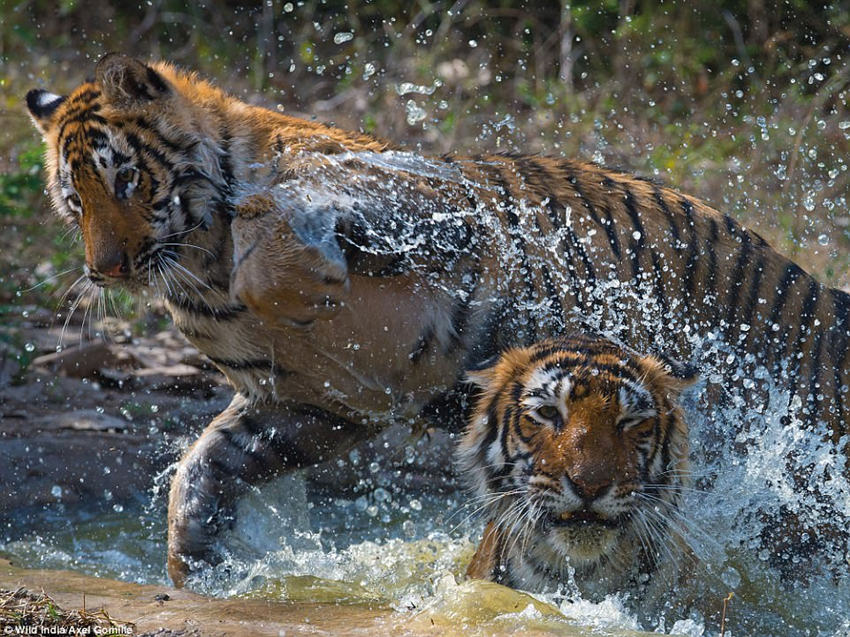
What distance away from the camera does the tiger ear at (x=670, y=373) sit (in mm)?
2670

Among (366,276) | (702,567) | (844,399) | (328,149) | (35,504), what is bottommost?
(35,504)

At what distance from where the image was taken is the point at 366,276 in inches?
116

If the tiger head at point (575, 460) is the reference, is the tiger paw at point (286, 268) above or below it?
above

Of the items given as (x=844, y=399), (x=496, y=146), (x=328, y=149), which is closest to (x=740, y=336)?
(x=844, y=399)

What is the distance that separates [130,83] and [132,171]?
258 millimetres

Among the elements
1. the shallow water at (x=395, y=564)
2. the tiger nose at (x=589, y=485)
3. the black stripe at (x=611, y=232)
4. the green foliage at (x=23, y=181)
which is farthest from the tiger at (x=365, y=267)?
the green foliage at (x=23, y=181)

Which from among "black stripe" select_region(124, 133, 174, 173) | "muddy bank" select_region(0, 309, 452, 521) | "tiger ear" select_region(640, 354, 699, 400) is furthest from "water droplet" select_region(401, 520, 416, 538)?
"black stripe" select_region(124, 133, 174, 173)

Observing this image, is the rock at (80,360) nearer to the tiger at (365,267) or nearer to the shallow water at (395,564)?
the shallow water at (395,564)

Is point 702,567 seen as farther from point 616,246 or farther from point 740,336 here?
point 616,246

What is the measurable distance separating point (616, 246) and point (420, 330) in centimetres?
58

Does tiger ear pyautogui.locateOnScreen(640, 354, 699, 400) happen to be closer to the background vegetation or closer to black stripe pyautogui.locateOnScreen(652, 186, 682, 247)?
black stripe pyautogui.locateOnScreen(652, 186, 682, 247)

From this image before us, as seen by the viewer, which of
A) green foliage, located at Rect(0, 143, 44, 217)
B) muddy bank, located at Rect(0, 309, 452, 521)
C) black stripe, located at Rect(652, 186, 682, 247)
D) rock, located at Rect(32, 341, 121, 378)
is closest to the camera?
black stripe, located at Rect(652, 186, 682, 247)

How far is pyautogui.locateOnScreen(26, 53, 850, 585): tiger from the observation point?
2.83 m

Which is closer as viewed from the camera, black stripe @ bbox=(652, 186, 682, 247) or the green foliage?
black stripe @ bbox=(652, 186, 682, 247)
